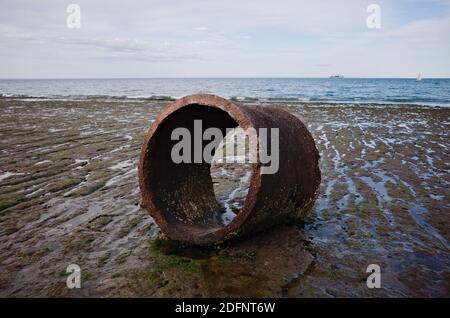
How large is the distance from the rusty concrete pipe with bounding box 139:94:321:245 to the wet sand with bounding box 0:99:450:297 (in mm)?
222

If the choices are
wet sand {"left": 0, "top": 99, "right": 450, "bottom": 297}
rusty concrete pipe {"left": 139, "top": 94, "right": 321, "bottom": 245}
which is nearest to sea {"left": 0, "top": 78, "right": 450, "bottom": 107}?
wet sand {"left": 0, "top": 99, "right": 450, "bottom": 297}

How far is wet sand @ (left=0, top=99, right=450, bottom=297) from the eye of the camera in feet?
9.98

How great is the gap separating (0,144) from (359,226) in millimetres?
8082

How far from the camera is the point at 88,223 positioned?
431 cm

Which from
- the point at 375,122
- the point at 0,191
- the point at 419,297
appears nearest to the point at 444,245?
the point at 419,297

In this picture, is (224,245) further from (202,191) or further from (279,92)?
(279,92)

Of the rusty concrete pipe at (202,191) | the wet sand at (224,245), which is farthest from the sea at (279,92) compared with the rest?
the rusty concrete pipe at (202,191)

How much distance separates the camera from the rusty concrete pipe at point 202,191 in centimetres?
348

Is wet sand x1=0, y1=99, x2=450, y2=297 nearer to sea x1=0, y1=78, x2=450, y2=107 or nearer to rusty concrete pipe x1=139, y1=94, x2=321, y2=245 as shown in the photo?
rusty concrete pipe x1=139, y1=94, x2=321, y2=245

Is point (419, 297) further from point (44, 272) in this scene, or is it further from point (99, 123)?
point (99, 123)

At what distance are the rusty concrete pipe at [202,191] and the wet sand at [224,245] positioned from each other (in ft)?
0.73

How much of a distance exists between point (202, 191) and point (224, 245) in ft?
4.22

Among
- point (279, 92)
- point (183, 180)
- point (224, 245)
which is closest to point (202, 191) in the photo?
point (183, 180)

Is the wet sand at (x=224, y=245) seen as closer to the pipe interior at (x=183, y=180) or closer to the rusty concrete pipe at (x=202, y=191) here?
the rusty concrete pipe at (x=202, y=191)
